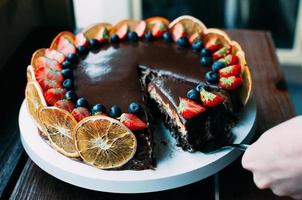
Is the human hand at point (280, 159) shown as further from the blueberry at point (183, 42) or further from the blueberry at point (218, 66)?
the blueberry at point (183, 42)

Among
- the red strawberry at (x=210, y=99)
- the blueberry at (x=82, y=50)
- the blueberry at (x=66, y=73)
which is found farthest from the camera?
the blueberry at (x=82, y=50)

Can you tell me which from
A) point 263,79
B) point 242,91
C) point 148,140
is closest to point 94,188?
point 148,140

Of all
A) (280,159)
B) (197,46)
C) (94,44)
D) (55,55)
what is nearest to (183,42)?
(197,46)

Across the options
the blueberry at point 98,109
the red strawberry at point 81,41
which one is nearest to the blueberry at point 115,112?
the blueberry at point 98,109

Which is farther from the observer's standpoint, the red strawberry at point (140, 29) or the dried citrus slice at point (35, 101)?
the red strawberry at point (140, 29)

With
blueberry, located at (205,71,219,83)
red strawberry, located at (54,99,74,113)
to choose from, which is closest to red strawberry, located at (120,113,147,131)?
red strawberry, located at (54,99,74,113)

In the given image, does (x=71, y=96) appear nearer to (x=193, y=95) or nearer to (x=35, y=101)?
(x=35, y=101)

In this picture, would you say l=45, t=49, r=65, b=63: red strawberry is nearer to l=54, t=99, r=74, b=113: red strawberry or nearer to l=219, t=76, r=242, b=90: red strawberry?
l=54, t=99, r=74, b=113: red strawberry

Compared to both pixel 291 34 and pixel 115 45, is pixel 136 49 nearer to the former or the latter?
pixel 115 45
